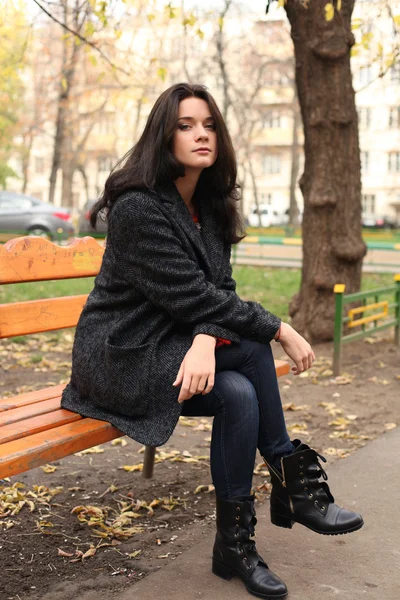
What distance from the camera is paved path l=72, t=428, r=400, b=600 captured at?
2.59 m

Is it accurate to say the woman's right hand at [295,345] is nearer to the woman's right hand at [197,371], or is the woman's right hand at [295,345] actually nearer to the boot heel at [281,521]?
the woman's right hand at [197,371]

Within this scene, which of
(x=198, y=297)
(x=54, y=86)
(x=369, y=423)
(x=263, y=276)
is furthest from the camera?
(x=54, y=86)

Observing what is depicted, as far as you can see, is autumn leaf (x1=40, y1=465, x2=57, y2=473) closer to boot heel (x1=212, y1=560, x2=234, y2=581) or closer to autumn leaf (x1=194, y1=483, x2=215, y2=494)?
autumn leaf (x1=194, y1=483, x2=215, y2=494)

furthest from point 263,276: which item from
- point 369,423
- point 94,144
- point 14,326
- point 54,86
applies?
point 94,144

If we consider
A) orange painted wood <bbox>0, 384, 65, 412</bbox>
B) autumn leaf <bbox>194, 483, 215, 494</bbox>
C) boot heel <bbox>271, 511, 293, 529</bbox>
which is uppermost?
orange painted wood <bbox>0, 384, 65, 412</bbox>

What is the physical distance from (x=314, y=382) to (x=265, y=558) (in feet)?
10.1

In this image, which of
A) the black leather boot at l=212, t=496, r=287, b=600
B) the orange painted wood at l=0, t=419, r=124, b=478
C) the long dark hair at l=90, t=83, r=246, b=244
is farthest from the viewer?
the long dark hair at l=90, t=83, r=246, b=244

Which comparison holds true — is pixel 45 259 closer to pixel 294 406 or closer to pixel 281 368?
pixel 281 368

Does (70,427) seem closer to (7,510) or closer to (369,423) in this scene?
(7,510)

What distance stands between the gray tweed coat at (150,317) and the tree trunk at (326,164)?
13.8 ft

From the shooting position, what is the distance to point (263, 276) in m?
13.0

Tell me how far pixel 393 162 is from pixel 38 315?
52.2m

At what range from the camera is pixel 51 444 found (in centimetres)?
256

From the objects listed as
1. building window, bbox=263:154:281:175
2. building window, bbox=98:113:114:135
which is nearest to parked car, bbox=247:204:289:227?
building window, bbox=263:154:281:175
